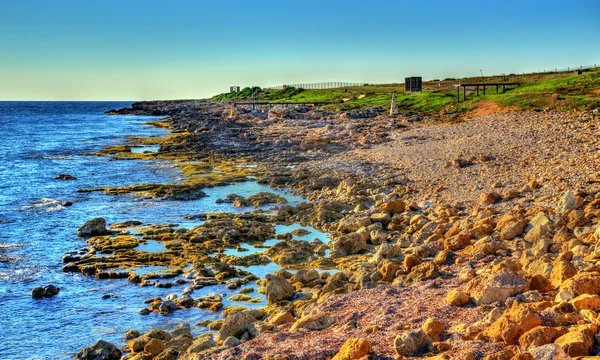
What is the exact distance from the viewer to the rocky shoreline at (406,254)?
29.5 feet

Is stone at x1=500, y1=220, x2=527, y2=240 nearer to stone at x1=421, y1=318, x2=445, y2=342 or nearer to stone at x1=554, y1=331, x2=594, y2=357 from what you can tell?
stone at x1=421, y1=318, x2=445, y2=342

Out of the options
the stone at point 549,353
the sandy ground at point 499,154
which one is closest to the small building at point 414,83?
the sandy ground at point 499,154

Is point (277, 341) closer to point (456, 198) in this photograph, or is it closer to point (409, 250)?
A: point (409, 250)

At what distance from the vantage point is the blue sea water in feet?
42.3

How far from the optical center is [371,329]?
9.81 m

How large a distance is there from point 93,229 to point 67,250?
5.75 ft

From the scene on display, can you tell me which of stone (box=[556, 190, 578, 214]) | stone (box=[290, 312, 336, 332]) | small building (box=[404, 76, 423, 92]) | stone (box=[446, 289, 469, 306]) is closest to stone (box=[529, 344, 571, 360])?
stone (box=[446, 289, 469, 306])

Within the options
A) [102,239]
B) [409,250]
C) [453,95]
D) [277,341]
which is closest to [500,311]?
[277,341]

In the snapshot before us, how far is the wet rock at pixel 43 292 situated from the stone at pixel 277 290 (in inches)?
226

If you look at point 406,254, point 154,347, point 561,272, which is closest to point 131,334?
point 154,347

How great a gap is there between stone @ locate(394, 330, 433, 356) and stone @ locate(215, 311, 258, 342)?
3257mm

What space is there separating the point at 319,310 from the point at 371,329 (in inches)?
80.1

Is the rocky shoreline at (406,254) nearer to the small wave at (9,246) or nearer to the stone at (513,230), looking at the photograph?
the stone at (513,230)

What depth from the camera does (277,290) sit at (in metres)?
13.7
